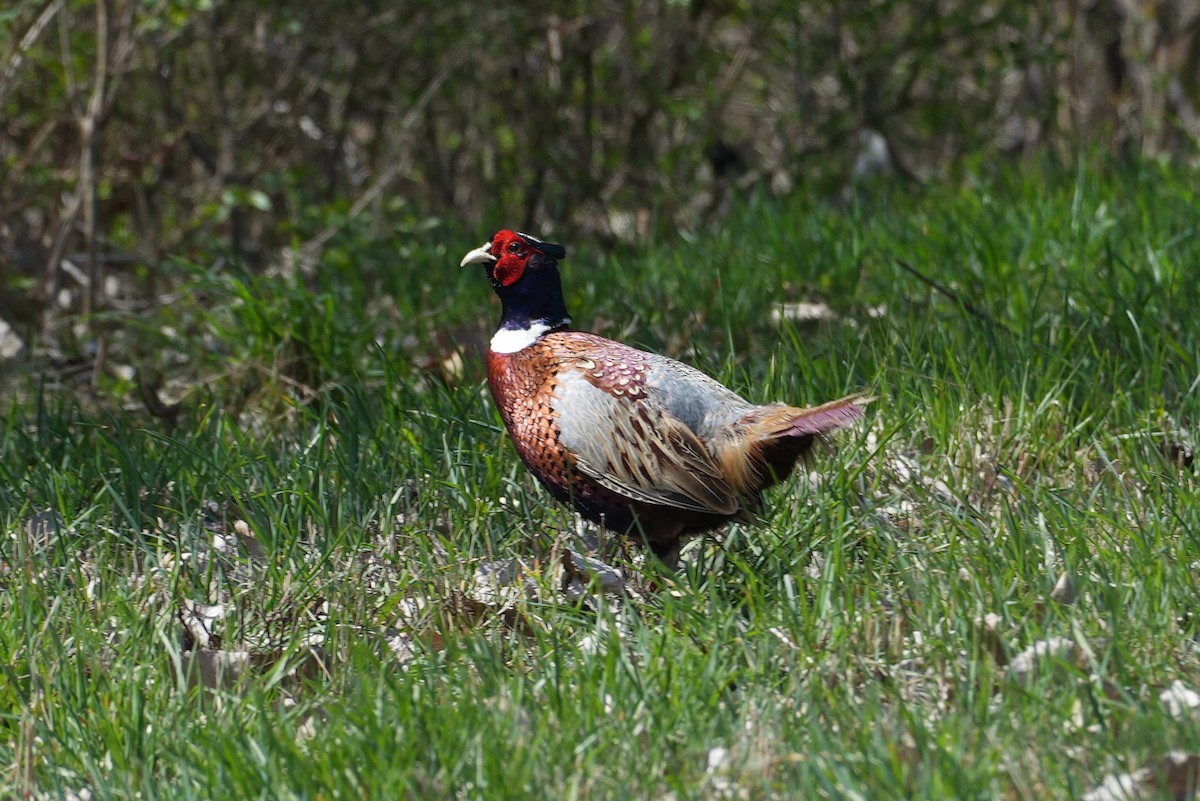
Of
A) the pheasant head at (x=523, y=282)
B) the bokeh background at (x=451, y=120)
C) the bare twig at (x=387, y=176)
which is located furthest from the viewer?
the bokeh background at (x=451, y=120)

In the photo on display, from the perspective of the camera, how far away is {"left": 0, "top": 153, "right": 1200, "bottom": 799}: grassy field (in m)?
2.73

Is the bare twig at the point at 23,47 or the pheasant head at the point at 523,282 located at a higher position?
the bare twig at the point at 23,47

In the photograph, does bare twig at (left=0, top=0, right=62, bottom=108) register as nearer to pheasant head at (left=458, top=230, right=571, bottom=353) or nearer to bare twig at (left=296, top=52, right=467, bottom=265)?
bare twig at (left=296, top=52, right=467, bottom=265)

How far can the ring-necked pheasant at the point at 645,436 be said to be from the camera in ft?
11.4

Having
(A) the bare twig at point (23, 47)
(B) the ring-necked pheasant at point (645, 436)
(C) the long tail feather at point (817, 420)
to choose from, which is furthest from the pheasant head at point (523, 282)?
(A) the bare twig at point (23, 47)

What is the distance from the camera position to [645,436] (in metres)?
3.54

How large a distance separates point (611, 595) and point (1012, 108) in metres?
6.62

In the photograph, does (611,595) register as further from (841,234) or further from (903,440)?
(841,234)

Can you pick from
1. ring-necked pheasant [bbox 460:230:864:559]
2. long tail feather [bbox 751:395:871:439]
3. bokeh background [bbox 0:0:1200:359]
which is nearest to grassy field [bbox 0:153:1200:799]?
ring-necked pheasant [bbox 460:230:864:559]

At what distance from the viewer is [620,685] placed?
115 inches

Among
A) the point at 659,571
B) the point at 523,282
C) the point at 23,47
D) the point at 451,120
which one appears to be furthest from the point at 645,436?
the point at 451,120

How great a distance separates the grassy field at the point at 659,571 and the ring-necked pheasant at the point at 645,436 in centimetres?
17

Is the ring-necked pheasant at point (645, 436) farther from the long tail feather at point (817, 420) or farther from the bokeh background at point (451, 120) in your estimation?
the bokeh background at point (451, 120)

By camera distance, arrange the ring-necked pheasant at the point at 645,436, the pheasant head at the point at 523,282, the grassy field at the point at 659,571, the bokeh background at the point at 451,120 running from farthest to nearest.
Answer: the bokeh background at the point at 451,120, the pheasant head at the point at 523,282, the ring-necked pheasant at the point at 645,436, the grassy field at the point at 659,571
